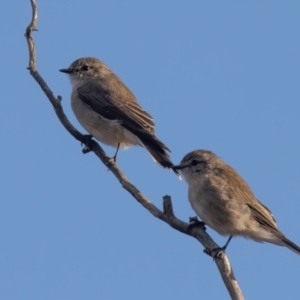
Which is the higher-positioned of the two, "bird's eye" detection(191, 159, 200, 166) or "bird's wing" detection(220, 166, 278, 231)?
"bird's eye" detection(191, 159, 200, 166)

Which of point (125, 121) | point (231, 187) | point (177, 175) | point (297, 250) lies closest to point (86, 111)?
point (125, 121)

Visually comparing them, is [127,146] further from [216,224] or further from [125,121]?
[216,224]

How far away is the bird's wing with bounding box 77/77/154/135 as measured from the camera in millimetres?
10984

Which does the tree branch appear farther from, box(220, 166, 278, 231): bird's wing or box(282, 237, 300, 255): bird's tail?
box(282, 237, 300, 255): bird's tail

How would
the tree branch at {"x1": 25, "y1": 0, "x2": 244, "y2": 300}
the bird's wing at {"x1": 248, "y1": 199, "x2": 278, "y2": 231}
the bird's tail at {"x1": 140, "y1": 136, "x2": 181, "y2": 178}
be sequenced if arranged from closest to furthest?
1. the tree branch at {"x1": 25, "y1": 0, "x2": 244, "y2": 300}
2. the bird's wing at {"x1": 248, "y1": 199, "x2": 278, "y2": 231}
3. the bird's tail at {"x1": 140, "y1": 136, "x2": 181, "y2": 178}

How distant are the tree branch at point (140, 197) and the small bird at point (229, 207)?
1194 millimetres

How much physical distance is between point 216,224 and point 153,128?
2591mm

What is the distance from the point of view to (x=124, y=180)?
7.94 meters

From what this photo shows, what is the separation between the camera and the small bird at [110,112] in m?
10.6

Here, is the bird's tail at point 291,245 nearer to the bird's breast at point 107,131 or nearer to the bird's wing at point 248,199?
the bird's wing at point 248,199

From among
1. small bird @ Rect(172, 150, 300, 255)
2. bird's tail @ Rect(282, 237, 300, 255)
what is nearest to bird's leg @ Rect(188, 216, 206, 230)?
small bird @ Rect(172, 150, 300, 255)

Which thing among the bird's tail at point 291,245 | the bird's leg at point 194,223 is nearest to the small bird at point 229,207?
the bird's tail at point 291,245

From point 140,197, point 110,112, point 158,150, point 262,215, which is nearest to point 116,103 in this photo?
point 110,112

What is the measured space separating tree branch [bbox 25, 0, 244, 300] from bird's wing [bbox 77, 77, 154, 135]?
1.23 m
